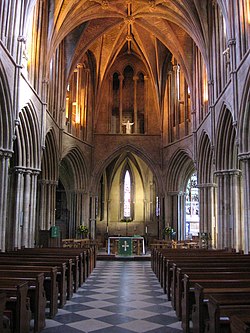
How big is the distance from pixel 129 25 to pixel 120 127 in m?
7.95

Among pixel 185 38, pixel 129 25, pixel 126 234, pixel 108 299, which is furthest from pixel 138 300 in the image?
pixel 126 234

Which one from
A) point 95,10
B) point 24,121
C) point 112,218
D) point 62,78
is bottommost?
point 112,218

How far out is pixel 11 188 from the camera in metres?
18.8

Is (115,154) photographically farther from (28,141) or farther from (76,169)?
(28,141)

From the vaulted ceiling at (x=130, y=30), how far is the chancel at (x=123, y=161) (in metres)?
0.09

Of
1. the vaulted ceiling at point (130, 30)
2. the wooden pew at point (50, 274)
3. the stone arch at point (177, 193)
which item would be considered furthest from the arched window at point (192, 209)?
the wooden pew at point (50, 274)

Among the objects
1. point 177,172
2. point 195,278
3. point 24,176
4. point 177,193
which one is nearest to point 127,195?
point 177,193

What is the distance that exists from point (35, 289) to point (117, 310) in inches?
100

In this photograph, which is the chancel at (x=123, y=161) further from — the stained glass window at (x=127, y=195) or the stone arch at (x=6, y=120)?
the stained glass window at (x=127, y=195)

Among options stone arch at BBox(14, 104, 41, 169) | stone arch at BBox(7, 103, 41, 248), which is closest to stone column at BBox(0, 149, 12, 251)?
stone arch at BBox(7, 103, 41, 248)

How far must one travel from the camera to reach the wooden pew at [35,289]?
6.82 m

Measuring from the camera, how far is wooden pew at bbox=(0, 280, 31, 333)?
594cm

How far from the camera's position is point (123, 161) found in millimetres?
36438

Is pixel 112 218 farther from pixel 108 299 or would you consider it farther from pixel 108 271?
pixel 108 299
